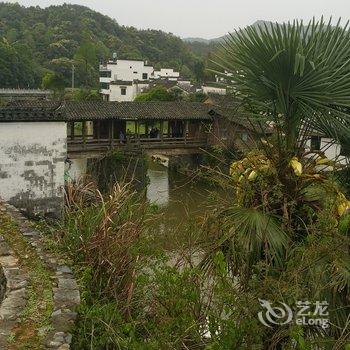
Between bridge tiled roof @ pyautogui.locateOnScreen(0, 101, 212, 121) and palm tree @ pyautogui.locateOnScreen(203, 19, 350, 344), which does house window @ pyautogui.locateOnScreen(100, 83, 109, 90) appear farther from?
palm tree @ pyautogui.locateOnScreen(203, 19, 350, 344)

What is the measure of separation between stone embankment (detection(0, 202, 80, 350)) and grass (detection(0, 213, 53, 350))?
0.01 m

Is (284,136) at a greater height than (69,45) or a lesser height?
lesser

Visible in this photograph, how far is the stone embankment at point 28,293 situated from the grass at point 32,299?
1cm

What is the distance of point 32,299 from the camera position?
4.95 meters

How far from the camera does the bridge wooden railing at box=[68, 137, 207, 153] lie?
2262 cm

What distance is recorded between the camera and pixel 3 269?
5.69m

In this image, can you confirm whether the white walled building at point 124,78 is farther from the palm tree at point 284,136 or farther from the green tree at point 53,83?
the palm tree at point 284,136

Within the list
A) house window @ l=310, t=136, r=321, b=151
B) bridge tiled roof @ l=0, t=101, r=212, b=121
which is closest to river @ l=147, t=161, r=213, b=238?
bridge tiled roof @ l=0, t=101, r=212, b=121

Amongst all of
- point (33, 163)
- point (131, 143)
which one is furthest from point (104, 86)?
point (33, 163)

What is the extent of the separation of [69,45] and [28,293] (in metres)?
73.4

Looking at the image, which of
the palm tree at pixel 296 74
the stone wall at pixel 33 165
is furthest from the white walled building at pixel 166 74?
the palm tree at pixel 296 74

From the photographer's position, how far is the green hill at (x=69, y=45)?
58.8 m

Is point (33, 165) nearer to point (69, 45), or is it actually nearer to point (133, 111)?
point (133, 111)

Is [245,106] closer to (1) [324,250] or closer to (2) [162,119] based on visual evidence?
(1) [324,250]
